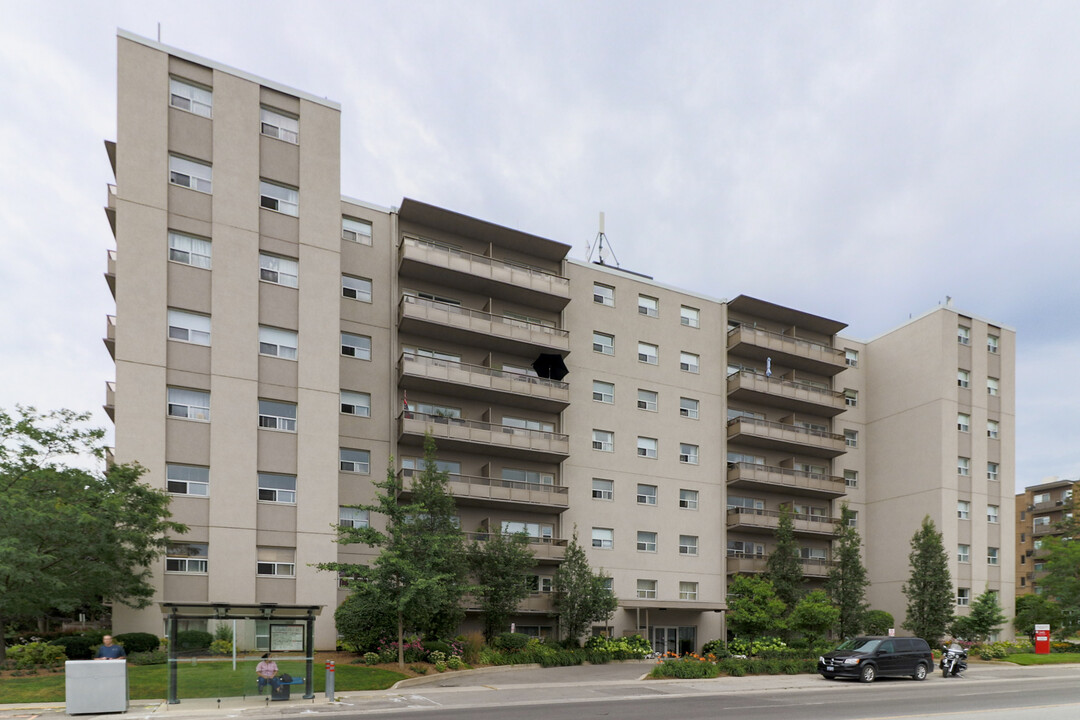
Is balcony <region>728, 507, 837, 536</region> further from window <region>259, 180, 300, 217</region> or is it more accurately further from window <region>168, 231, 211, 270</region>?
window <region>168, 231, 211, 270</region>

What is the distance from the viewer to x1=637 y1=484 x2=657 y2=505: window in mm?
43625

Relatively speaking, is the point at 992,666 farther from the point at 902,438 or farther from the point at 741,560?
the point at 902,438

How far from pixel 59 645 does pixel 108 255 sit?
683 inches

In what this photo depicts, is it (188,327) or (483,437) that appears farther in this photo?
(483,437)

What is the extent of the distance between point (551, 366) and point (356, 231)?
13.1 meters

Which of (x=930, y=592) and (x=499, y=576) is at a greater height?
(x=499, y=576)

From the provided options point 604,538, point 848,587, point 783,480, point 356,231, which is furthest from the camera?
point 783,480

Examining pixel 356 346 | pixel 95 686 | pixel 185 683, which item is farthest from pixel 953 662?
pixel 95 686

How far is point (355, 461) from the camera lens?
3675 cm

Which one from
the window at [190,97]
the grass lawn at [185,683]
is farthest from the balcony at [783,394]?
the window at [190,97]

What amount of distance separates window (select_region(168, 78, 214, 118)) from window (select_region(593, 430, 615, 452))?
26367 millimetres

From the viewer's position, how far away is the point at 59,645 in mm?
25453

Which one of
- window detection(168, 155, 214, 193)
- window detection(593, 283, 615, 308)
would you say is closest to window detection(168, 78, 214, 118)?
window detection(168, 155, 214, 193)

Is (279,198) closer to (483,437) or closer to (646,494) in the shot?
(483,437)
